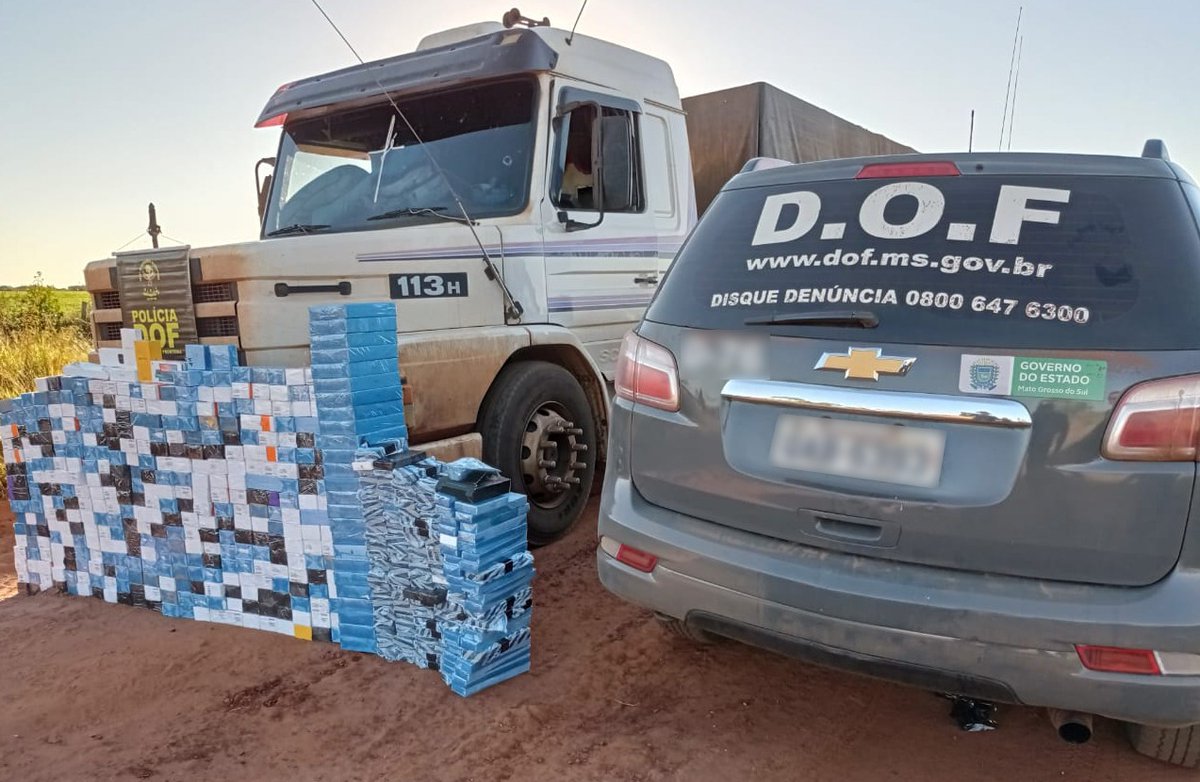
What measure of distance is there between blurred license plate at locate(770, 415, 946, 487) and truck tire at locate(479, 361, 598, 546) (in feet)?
7.22

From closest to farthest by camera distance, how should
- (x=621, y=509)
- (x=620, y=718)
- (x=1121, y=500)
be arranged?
(x=1121, y=500) → (x=621, y=509) → (x=620, y=718)

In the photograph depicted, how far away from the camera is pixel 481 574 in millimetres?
2955

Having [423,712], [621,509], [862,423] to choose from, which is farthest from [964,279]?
[423,712]

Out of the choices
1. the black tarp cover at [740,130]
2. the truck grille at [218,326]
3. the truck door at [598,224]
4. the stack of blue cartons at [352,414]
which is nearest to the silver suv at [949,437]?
the stack of blue cartons at [352,414]

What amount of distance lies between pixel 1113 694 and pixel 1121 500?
0.48m

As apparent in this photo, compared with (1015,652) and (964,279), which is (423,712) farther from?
(964,279)

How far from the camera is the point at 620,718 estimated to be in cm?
294

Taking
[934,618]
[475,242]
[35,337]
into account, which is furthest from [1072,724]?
[35,337]

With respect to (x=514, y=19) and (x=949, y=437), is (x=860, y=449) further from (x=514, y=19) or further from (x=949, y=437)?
(x=514, y=19)

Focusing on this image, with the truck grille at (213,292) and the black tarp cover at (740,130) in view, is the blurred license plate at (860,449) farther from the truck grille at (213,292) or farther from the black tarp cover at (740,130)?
the black tarp cover at (740,130)

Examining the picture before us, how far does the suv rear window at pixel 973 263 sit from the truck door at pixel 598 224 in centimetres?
209

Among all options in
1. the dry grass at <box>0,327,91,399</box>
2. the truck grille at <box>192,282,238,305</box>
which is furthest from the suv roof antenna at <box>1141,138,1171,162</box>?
the dry grass at <box>0,327,91,399</box>

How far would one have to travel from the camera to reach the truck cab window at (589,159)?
14.6ft

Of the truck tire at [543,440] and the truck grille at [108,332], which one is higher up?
the truck grille at [108,332]
